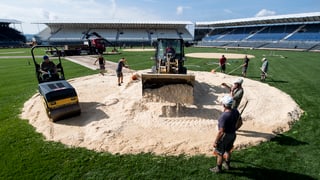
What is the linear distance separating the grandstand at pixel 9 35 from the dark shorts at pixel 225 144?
79.0m

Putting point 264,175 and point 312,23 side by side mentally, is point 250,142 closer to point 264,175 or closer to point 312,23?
point 264,175

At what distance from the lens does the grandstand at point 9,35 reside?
69.3 m

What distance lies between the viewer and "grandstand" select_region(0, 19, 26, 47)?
69319mm

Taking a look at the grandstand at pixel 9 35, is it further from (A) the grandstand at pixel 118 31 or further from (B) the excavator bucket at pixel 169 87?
(B) the excavator bucket at pixel 169 87

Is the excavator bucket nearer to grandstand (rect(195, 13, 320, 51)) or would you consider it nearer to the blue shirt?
the blue shirt

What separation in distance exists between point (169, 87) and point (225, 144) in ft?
13.8

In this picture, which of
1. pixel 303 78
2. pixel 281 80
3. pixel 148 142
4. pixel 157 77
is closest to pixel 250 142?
pixel 148 142

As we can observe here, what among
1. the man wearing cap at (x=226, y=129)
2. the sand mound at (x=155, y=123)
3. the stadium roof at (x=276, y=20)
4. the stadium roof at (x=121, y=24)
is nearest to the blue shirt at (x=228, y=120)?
the man wearing cap at (x=226, y=129)

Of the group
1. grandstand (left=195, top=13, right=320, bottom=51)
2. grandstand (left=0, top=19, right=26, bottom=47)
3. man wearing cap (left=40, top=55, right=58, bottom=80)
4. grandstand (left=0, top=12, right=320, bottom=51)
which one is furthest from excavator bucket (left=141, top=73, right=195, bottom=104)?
grandstand (left=0, top=19, right=26, bottom=47)

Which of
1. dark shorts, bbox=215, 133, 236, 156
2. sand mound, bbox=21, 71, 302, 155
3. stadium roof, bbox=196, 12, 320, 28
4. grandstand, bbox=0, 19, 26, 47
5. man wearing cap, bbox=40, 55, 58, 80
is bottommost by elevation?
sand mound, bbox=21, 71, 302, 155

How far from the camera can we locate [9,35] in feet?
245

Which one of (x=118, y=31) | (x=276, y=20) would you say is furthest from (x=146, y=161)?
(x=118, y=31)

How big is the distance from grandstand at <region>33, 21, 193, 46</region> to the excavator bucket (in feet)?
197

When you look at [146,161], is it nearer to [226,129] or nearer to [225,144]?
[225,144]
